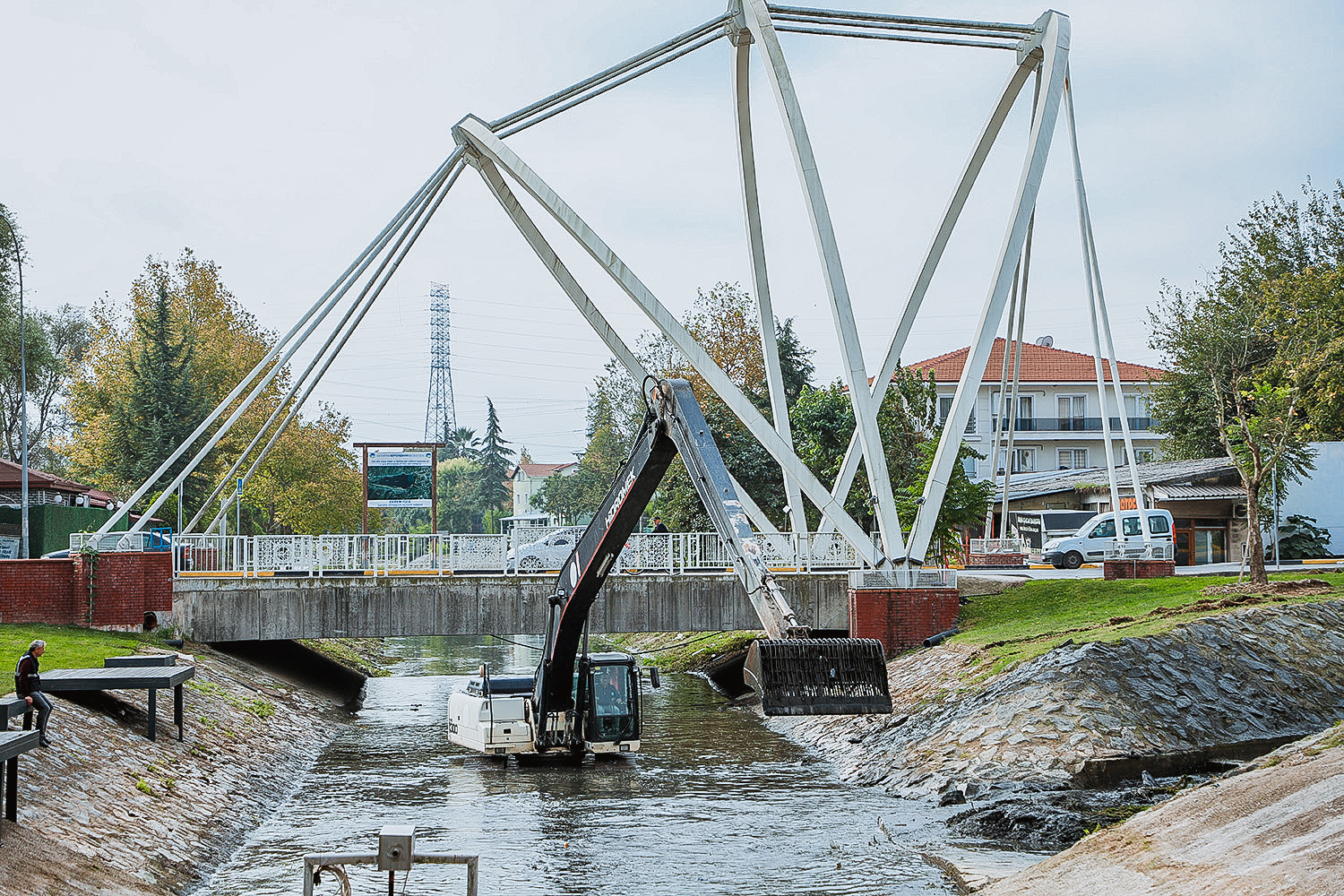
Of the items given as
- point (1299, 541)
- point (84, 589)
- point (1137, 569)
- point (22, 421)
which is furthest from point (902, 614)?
point (1299, 541)

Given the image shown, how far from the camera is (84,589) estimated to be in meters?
28.2

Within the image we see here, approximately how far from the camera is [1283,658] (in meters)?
22.5

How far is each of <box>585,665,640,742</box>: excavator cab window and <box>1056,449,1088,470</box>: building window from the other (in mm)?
57014

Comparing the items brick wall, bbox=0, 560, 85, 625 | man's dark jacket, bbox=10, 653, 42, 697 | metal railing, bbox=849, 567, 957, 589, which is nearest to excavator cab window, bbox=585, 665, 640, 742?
metal railing, bbox=849, 567, 957, 589

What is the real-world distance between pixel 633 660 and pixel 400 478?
24532 millimetres

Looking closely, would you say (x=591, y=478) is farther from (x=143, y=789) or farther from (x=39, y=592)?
(x=143, y=789)

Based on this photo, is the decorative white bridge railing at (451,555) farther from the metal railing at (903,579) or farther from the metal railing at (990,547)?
the metal railing at (990,547)

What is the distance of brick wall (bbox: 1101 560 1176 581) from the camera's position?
33.5 m

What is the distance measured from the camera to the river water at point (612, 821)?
578 inches

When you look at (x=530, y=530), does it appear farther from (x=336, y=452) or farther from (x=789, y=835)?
(x=336, y=452)

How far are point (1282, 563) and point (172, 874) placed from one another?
41445 mm

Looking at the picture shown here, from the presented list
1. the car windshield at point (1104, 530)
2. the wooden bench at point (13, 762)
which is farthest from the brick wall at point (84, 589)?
the car windshield at point (1104, 530)

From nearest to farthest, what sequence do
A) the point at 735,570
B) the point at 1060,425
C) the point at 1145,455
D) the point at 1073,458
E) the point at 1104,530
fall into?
the point at 735,570
the point at 1104,530
the point at 1145,455
the point at 1060,425
the point at 1073,458

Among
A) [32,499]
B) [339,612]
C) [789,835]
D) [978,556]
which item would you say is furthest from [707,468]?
[32,499]
